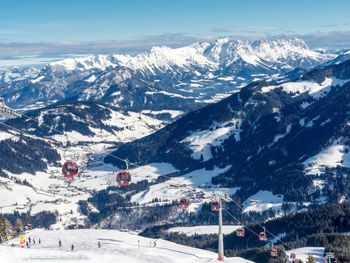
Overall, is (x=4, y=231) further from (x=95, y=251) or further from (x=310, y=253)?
(x=310, y=253)

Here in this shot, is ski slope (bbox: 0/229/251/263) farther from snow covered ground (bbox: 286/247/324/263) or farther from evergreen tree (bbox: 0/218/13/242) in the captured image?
snow covered ground (bbox: 286/247/324/263)

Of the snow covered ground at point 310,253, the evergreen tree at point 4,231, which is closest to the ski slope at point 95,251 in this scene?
the evergreen tree at point 4,231

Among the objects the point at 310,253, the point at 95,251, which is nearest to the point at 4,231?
the point at 95,251

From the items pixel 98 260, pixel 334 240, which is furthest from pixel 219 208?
pixel 334 240

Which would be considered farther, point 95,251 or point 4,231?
point 4,231

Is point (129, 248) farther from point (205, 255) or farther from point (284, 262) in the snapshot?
point (284, 262)

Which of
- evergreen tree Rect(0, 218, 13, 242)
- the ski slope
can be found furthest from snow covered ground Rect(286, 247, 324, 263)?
evergreen tree Rect(0, 218, 13, 242)

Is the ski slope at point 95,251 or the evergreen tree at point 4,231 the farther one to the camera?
the evergreen tree at point 4,231

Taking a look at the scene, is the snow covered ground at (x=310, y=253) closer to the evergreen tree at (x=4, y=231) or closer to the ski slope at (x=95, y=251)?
the ski slope at (x=95, y=251)
